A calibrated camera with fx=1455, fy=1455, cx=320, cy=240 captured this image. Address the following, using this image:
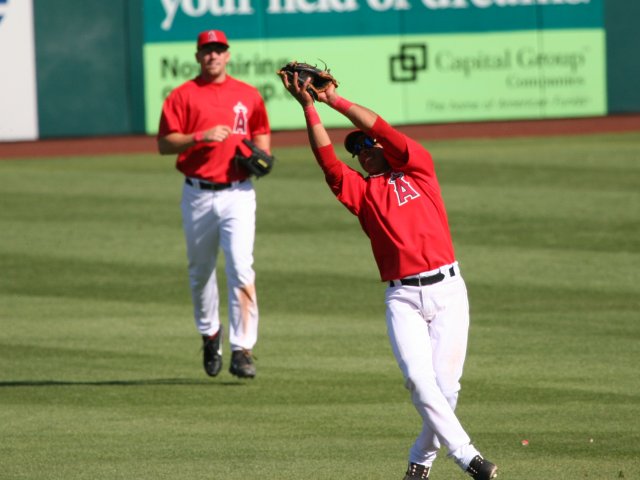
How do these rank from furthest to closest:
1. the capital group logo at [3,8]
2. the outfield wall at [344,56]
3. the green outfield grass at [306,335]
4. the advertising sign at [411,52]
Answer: the advertising sign at [411,52], the outfield wall at [344,56], the capital group logo at [3,8], the green outfield grass at [306,335]

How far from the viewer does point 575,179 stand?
18156 mm

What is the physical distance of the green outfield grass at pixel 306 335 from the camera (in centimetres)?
768

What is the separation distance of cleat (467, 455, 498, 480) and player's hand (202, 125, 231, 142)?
11.6 feet

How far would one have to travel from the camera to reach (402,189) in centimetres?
679

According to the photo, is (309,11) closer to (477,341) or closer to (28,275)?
(28,275)

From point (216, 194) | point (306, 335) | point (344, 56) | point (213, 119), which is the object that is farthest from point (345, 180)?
point (344, 56)

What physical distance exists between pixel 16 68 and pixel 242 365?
1196cm

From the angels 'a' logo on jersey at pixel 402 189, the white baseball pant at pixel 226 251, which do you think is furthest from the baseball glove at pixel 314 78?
the white baseball pant at pixel 226 251

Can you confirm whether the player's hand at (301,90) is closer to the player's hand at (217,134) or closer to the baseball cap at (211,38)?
the player's hand at (217,134)

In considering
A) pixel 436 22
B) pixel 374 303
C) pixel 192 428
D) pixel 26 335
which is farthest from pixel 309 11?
pixel 192 428

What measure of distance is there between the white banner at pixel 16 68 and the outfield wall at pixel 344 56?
0.02 metres

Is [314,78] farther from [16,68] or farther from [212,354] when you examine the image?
[16,68]

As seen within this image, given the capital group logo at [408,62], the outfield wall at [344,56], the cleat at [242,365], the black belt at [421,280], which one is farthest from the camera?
the capital group logo at [408,62]

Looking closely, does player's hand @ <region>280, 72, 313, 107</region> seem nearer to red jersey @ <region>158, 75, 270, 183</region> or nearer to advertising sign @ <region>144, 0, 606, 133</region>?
red jersey @ <region>158, 75, 270, 183</region>
